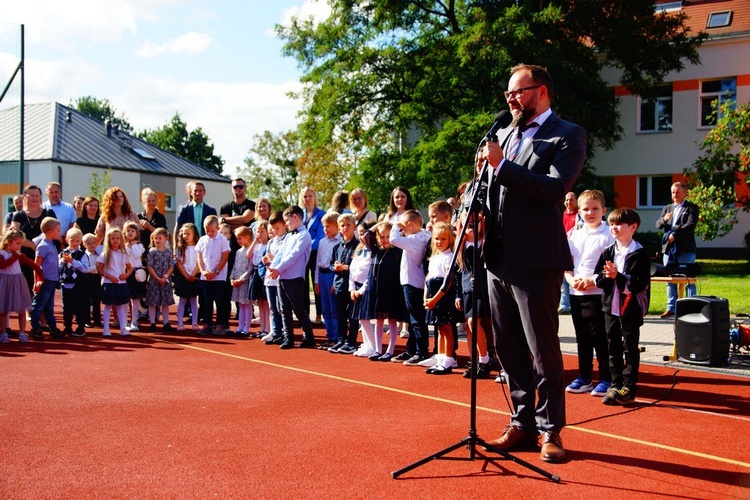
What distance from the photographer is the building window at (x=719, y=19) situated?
32656 millimetres

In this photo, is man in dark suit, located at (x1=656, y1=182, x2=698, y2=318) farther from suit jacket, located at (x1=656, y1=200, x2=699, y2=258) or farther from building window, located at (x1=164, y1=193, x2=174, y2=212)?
building window, located at (x1=164, y1=193, x2=174, y2=212)

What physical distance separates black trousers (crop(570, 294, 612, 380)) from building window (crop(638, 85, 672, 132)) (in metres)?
28.4

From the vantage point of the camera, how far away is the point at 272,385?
289 inches

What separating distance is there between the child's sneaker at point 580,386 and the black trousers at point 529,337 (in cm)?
236

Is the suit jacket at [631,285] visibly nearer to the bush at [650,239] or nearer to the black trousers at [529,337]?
the black trousers at [529,337]

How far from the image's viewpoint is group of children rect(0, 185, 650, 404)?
6715mm

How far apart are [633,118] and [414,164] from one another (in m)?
12.6

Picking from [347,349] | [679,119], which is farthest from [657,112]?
[347,349]

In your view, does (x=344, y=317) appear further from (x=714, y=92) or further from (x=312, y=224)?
(x=714, y=92)

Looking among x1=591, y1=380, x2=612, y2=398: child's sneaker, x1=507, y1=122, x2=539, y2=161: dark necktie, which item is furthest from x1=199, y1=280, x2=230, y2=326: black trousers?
x1=507, y1=122, x2=539, y2=161: dark necktie

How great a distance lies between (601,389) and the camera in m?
6.90

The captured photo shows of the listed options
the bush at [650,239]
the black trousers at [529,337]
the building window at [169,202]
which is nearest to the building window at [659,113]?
the bush at [650,239]

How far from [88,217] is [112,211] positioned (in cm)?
77

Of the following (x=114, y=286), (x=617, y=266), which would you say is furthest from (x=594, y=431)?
(x=114, y=286)
